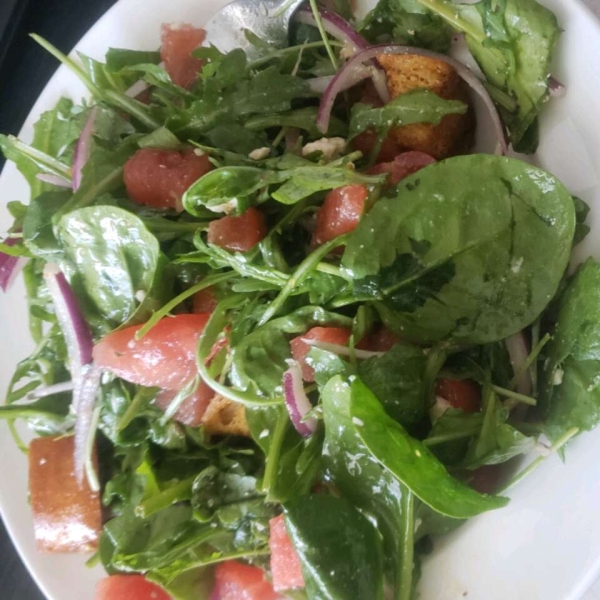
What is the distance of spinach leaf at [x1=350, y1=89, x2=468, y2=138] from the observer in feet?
3.41

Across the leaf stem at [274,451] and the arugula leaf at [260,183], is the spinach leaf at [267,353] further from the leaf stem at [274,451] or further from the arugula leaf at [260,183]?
the arugula leaf at [260,183]

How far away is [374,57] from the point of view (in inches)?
43.6

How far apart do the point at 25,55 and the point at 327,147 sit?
0.96 metres

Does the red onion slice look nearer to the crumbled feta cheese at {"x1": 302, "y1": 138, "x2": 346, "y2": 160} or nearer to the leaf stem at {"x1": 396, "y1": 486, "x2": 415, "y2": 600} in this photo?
the crumbled feta cheese at {"x1": 302, "y1": 138, "x2": 346, "y2": 160}

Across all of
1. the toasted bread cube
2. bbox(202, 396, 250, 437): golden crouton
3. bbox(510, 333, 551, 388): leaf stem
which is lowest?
the toasted bread cube

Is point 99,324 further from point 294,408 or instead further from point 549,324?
point 549,324

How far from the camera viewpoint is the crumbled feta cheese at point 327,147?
3.50 ft

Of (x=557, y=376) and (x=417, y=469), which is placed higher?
(x=557, y=376)

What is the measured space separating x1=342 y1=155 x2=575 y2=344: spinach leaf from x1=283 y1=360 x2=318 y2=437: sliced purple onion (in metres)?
0.16

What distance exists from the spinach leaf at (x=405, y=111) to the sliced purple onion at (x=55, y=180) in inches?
23.1

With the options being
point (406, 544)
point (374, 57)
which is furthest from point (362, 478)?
point (374, 57)

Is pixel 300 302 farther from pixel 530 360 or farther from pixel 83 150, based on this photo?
pixel 83 150

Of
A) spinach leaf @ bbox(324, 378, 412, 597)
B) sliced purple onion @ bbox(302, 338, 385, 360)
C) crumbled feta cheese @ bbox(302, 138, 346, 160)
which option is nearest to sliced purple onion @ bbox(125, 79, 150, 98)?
crumbled feta cheese @ bbox(302, 138, 346, 160)

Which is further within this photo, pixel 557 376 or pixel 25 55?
pixel 25 55
